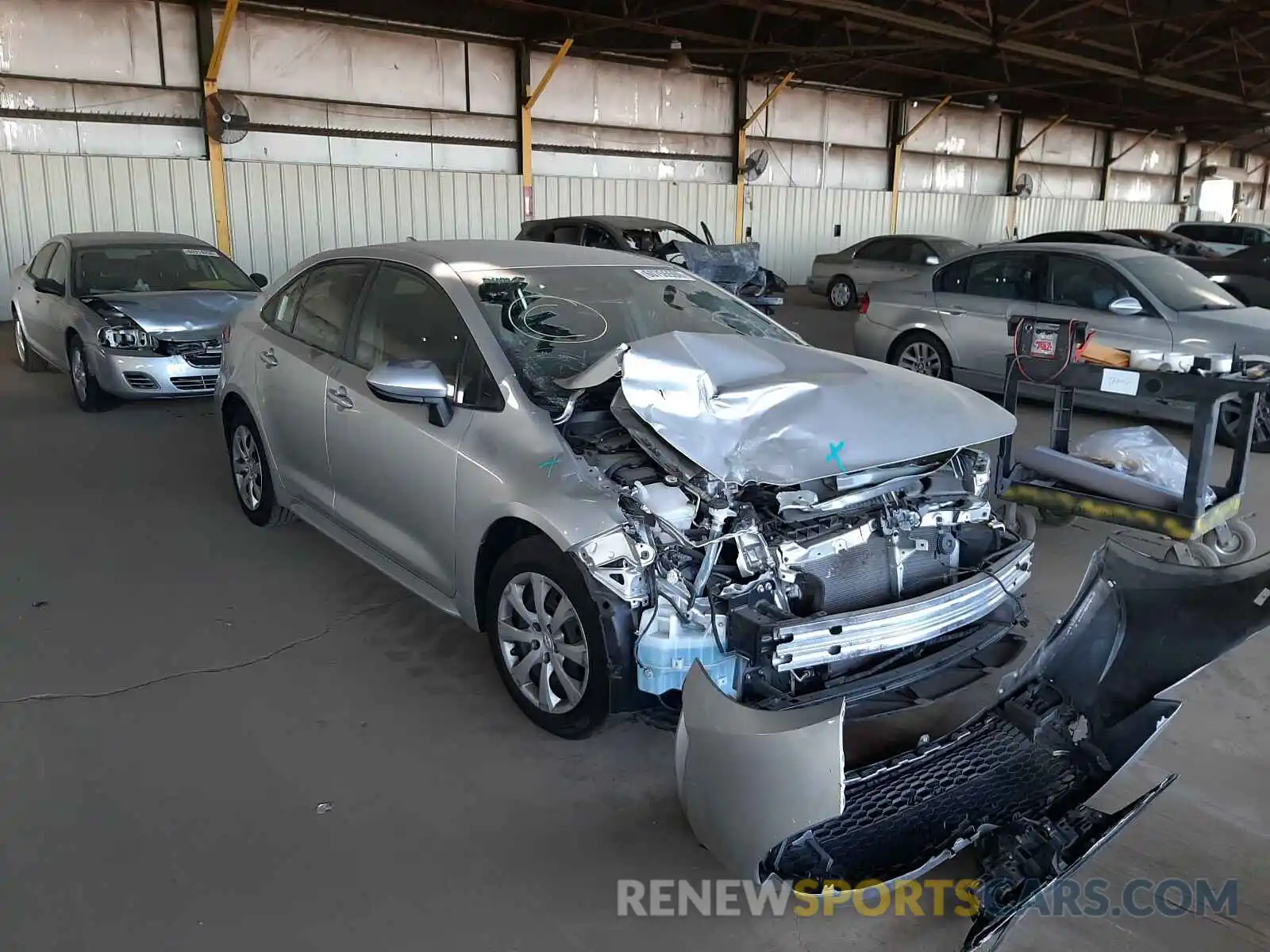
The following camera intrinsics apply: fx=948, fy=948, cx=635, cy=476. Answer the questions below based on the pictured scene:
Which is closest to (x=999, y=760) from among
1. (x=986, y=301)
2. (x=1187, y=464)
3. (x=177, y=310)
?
(x=1187, y=464)

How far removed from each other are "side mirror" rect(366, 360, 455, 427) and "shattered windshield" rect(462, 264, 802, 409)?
0.89 ft

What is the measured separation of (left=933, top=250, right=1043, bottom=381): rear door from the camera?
7855mm

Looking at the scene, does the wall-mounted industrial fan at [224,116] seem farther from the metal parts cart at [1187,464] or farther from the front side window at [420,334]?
the metal parts cart at [1187,464]

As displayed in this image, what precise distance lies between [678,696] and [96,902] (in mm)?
1621

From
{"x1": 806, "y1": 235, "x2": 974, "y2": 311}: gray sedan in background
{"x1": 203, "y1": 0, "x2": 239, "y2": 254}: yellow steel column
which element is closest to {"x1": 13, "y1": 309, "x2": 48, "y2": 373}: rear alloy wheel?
{"x1": 203, "y1": 0, "x2": 239, "y2": 254}: yellow steel column

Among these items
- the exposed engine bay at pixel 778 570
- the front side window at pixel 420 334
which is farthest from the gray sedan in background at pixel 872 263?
the exposed engine bay at pixel 778 570

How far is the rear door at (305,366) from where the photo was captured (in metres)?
4.11

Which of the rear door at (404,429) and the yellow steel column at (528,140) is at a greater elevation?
the yellow steel column at (528,140)

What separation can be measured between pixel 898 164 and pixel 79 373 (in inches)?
697

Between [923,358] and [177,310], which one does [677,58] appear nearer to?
[923,358]

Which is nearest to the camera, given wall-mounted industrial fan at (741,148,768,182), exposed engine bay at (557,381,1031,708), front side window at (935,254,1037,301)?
exposed engine bay at (557,381,1031,708)

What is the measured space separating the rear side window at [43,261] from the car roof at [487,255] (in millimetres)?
5871

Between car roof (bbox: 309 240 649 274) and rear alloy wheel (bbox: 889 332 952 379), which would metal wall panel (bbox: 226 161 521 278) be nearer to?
rear alloy wheel (bbox: 889 332 952 379)

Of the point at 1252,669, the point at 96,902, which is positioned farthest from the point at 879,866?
the point at 1252,669
